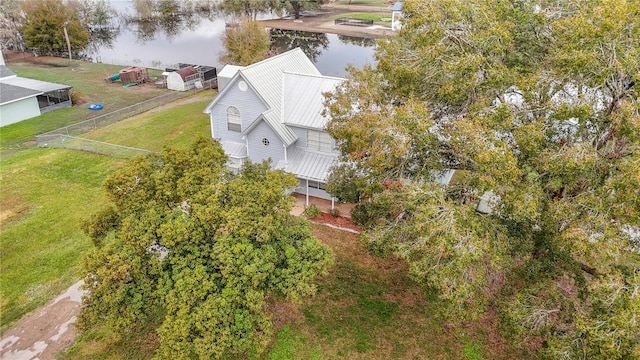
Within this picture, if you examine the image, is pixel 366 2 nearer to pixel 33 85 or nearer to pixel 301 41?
pixel 301 41

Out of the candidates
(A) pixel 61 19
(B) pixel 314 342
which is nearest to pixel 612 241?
(B) pixel 314 342

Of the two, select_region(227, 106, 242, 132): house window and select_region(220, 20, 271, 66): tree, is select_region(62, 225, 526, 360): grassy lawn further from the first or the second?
select_region(220, 20, 271, 66): tree

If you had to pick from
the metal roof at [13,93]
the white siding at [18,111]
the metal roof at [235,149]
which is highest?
the metal roof at [13,93]

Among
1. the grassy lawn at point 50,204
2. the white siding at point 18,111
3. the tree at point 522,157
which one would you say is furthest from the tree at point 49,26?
the tree at point 522,157

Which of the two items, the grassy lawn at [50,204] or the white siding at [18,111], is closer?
the grassy lawn at [50,204]

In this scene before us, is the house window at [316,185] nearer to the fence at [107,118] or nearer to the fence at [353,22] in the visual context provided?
the fence at [107,118]

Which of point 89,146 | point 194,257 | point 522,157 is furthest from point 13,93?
point 522,157
